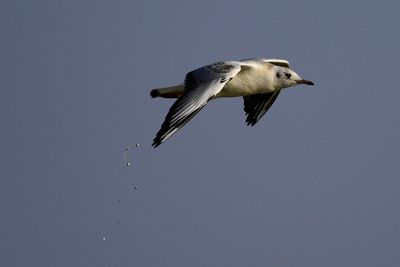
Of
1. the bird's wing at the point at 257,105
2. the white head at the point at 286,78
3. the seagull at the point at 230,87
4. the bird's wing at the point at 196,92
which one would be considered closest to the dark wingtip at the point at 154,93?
the seagull at the point at 230,87

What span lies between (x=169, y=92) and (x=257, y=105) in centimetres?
207

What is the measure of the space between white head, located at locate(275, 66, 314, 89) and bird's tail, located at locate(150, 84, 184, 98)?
1.62 metres

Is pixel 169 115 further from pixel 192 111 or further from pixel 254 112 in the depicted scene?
pixel 254 112

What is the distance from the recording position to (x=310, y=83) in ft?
55.0

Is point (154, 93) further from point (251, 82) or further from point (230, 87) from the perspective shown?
point (251, 82)

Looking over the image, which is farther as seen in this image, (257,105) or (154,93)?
(257,105)

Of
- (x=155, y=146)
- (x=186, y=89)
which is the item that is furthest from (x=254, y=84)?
(x=155, y=146)

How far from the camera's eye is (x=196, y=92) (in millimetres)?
14391

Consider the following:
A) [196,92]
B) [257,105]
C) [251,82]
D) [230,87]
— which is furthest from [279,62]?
[196,92]

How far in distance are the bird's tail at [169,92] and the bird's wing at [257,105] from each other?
6.29 feet

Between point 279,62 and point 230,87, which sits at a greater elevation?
point 279,62

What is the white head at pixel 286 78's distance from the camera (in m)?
16.5

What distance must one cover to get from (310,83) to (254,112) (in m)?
1.12

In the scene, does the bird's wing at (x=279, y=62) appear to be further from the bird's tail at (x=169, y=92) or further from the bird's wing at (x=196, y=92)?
the bird's tail at (x=169, y=92)
